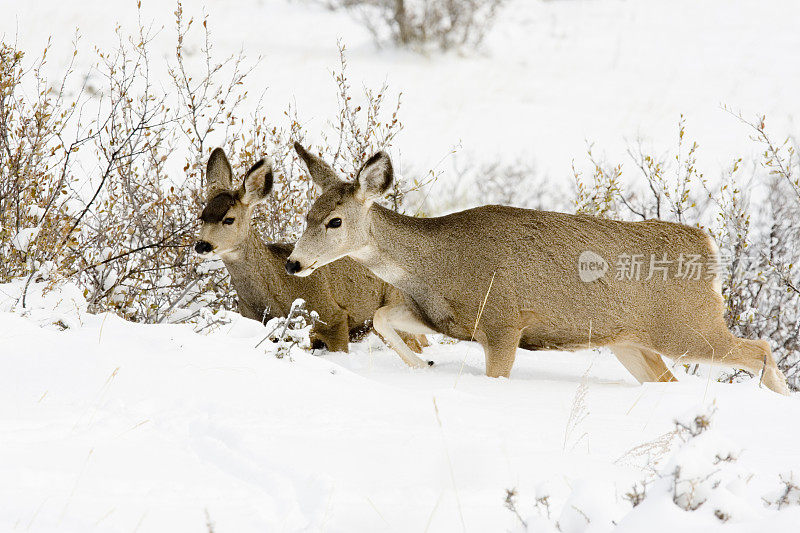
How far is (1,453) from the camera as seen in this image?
10.3ft

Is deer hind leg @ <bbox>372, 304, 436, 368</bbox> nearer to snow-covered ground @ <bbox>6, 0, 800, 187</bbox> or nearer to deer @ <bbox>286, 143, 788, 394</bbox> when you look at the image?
deer @ <bbox>286, 143, 788, 394</bbox>

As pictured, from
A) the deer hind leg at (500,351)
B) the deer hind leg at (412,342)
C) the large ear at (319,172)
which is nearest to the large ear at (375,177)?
the large ear at (319,172)

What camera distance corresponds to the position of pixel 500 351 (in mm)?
6648

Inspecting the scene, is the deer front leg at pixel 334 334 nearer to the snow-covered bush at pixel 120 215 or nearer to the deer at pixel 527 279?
the deer at pixel 527 279

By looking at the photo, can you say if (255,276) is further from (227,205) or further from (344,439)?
(344,439)

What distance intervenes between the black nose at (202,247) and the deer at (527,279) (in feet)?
3.41

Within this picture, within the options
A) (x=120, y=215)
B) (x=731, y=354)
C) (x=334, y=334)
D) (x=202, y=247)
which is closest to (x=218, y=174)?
(x=202, y=247)

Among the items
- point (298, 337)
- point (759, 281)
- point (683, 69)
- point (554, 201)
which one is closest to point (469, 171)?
point (554, 201)

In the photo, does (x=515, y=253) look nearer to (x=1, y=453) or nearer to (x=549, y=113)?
(x=1, y=453)

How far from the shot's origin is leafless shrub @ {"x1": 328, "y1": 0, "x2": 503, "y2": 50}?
68.4ft

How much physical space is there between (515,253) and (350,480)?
3.67m

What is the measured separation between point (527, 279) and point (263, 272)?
2207mm

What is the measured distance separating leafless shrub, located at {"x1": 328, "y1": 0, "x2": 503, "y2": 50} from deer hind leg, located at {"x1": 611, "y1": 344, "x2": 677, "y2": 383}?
1461cm

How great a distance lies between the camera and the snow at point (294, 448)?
9.41 feet
